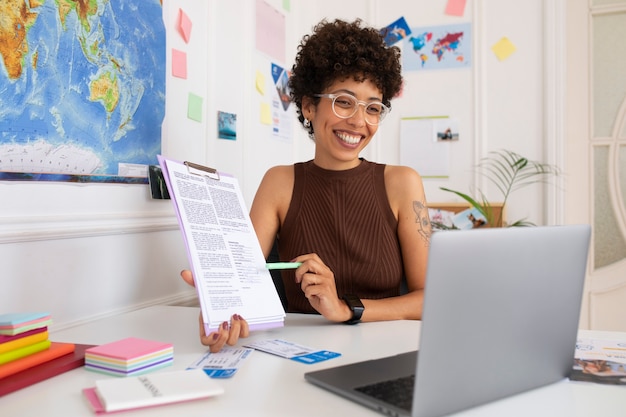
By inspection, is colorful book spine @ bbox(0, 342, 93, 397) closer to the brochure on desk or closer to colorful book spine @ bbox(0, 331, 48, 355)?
colorful book spine @ bbox(0, 331, 48, 355)

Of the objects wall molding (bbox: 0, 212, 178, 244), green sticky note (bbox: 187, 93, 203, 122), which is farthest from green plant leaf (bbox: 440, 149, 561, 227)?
wall molding (bbox: 0, 212, 178, 244)

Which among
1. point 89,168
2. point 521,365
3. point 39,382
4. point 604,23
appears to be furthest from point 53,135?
point 604,23

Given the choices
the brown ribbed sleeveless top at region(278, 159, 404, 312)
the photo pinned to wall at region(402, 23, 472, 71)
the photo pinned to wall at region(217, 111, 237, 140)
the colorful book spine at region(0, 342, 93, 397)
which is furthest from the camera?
the photo pinned to wall at region(402, 23, 472, 71)

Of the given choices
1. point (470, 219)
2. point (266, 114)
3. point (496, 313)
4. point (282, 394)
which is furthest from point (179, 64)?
point (470, 219)

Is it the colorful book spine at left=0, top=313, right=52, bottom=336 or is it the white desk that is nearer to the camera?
the white desk

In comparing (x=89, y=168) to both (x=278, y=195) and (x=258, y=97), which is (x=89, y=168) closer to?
(x=278, y=195)

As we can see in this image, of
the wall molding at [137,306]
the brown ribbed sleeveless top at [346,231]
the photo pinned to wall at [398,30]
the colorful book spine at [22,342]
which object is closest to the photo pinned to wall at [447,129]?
the photo pinned to wall at [398,30]

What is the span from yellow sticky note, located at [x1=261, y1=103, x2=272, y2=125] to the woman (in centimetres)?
75

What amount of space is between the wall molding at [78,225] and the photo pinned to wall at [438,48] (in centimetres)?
185

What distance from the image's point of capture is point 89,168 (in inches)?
57.2

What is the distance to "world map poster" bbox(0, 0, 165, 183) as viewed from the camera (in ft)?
4.04

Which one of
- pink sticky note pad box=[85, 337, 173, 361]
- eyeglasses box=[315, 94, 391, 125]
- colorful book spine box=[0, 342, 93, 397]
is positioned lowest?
colorful book spine box=[0, 342, 93, 397]

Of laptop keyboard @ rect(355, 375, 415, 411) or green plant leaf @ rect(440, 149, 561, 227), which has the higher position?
green plant leaf @ rect(440, 149, 561, 227)

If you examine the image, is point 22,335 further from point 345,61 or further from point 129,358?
point 345,61
